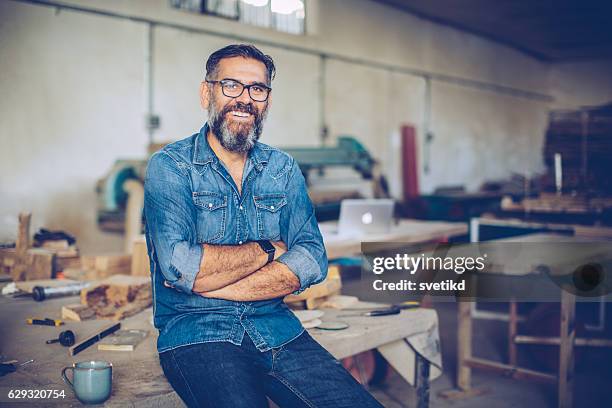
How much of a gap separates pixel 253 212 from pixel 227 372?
1.97 feet

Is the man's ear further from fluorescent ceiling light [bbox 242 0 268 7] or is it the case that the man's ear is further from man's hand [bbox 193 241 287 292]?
fluorescent ceiling light [bbox 242 0 268 7]

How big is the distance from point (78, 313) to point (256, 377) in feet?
4.24

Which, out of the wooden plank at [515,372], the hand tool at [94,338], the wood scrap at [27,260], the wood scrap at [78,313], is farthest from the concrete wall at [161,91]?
the wooden plank at [515,372]

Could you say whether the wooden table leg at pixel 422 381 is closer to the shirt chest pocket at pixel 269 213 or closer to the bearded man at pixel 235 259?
the bearded man at pixel 235 259

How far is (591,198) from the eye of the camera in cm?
566

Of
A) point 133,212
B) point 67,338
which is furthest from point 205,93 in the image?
point 133,212

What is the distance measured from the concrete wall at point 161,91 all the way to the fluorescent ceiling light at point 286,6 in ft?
0.73

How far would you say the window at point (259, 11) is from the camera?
267 inches

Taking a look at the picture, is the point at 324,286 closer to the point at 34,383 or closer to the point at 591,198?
the point at 34,383

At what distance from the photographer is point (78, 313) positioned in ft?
9.95

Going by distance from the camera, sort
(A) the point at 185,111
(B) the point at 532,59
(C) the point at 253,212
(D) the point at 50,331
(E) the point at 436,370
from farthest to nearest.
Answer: (B) the point at 532,59
(A) the point at 185,111
(E) the point at 436,370
(D) the point at 50,331
(C) the point at 253,212

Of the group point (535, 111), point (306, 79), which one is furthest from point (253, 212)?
point (535, 111)

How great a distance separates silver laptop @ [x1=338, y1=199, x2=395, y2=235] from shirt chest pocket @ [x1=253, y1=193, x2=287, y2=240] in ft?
7.22

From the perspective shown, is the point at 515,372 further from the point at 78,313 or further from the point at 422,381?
the point at 78,313
